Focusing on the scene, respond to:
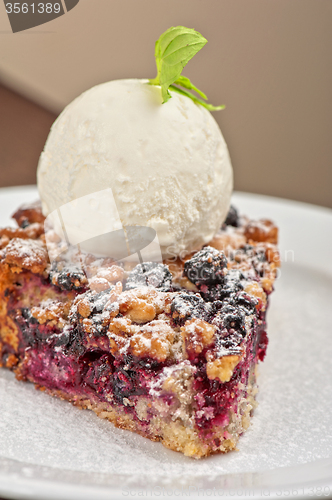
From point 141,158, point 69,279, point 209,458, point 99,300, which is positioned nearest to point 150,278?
point 99,300

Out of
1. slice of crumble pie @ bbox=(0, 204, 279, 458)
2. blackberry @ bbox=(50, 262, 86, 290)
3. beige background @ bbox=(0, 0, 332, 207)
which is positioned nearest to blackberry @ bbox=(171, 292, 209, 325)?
slice of crumble pie @ bbox=(0, 204, 279, 458)

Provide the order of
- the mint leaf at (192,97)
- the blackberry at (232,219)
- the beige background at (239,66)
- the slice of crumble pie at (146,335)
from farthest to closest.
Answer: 1. the beige background at (239,66)
2. the blackberry at (232,219)
3. the mint leaf at (192,97)
4. the slice of crumble pie at (146,335)

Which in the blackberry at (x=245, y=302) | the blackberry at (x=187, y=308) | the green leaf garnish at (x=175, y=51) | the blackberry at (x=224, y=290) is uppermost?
the green leaf garnish at (x=175, y=51)

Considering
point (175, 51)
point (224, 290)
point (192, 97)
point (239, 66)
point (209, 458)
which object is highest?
point (175, 51)

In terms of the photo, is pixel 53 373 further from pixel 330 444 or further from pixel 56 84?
pixel 56 84

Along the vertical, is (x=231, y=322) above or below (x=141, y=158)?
below

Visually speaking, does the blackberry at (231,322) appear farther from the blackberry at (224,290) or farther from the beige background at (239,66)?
the beige background at (239,66)

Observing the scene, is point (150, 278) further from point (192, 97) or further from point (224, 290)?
point (192, 97)

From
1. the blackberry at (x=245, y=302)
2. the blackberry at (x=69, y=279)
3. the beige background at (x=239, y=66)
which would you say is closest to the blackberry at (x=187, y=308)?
the blackberry at (x=245, y=302)
